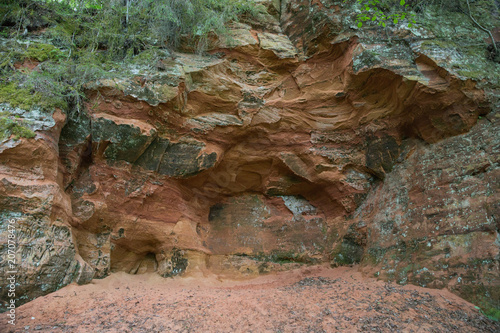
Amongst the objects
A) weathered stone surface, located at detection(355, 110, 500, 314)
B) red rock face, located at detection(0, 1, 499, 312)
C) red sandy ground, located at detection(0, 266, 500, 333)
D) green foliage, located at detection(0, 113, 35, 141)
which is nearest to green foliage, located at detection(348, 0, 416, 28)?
red rock face, located at detection(0, 1, 499, 312)

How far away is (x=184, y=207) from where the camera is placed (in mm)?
8336

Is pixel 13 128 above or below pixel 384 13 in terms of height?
below

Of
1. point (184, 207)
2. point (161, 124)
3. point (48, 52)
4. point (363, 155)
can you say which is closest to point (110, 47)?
point (48, 52)

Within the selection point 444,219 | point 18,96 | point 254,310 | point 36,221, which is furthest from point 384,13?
point 36,221

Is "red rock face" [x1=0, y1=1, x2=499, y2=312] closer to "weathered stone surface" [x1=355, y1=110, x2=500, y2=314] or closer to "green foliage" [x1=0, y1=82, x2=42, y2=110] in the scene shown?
"weathered stone surface" [x1=355, y1=110, x2=500, y2=314]

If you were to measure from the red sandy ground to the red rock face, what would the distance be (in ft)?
2.44

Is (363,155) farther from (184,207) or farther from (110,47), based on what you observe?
(110,47)

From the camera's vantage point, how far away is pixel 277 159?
8.60 meters

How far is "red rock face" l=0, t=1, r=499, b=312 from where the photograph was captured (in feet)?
21.3

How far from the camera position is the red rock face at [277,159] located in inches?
256

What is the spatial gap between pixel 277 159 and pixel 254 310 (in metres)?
4.27

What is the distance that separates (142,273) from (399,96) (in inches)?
303

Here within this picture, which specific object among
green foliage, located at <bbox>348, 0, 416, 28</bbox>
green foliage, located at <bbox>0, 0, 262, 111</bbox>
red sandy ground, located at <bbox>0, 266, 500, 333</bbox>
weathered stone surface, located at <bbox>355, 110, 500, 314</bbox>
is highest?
green foliage, located at <bbox>348, 0, 416, 28</bbox>

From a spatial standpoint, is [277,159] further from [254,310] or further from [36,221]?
[36,221]
